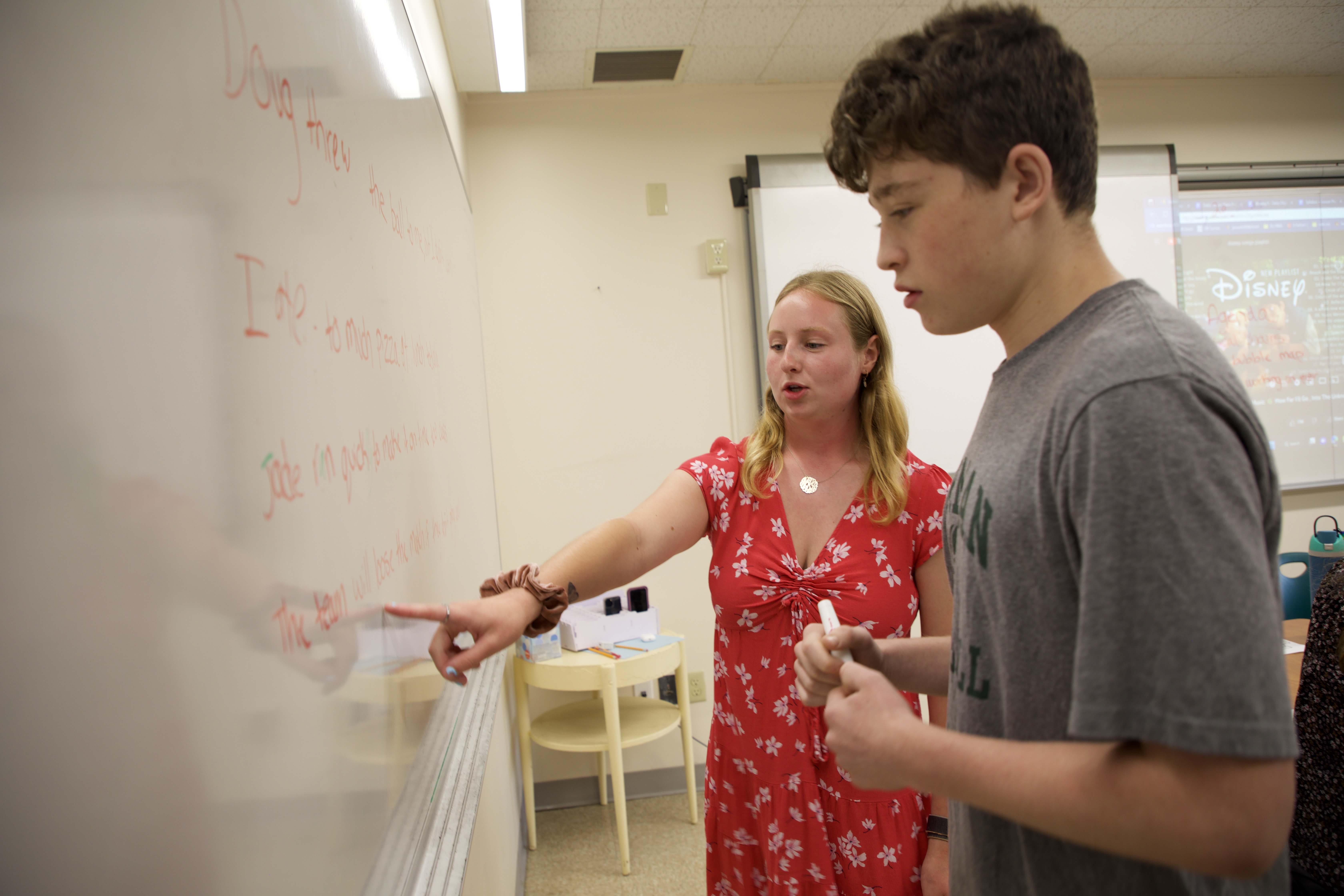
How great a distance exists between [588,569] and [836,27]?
255 cm

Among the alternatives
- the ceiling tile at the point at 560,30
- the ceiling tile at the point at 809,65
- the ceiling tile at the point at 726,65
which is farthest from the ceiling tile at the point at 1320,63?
the ceiling tile at the point at 560,30

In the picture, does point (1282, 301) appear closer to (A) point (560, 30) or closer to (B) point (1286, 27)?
(B) point (1286, 27)

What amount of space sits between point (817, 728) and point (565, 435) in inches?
82.9

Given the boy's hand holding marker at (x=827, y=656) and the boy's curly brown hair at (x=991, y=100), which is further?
the boy's hand holding marker at (x=827, y=656)

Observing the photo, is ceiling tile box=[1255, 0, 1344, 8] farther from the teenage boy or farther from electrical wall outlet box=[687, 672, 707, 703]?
electrical wall outlet box=[687, 672, 707, 703]

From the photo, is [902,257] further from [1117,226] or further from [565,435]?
[1117,226]

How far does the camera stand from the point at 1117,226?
3.43 metres

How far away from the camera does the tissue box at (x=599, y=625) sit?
2.68 metres

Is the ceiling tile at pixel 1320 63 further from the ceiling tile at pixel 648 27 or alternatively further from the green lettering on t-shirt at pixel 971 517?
the green lettering on t-shirt at pixel 971 517

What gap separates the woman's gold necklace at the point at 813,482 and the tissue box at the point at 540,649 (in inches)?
57.9

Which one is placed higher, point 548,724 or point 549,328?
point 549,328

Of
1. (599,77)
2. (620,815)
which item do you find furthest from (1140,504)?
(599,77)

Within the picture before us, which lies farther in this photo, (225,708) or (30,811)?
(225,708)

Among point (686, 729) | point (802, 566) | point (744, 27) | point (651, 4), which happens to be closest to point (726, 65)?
point (744, 27)
